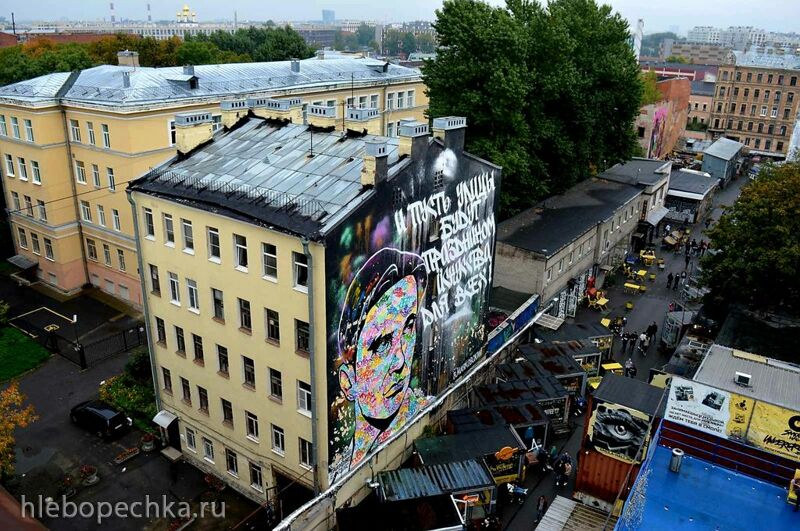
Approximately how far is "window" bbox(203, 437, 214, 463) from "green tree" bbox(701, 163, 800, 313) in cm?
2984

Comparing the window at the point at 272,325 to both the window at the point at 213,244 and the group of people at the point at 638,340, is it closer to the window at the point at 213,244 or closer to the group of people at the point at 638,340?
the window at the point at 213,244

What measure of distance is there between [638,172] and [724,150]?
3120 cm

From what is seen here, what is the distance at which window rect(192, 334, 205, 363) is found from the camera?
27781 mm

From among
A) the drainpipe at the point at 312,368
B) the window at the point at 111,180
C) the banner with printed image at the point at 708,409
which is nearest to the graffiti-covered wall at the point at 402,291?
the drainpipe at the point at 312,368

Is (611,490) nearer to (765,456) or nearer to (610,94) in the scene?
(765,456)

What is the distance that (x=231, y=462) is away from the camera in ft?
94.2

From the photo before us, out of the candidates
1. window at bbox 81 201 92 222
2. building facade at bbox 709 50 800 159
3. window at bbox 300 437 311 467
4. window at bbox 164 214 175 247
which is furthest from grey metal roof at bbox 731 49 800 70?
window at bbox 300 437 311 467

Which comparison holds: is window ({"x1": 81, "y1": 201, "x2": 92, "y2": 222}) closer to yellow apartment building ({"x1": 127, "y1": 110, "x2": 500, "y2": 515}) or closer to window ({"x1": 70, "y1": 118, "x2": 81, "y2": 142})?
window ({"x1": 70, "y1": 118, "x2": 81, "y2": 142})

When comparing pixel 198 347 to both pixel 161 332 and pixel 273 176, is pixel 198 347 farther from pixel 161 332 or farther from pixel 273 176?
pixel 273 176

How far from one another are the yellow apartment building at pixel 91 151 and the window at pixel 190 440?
18.5 m

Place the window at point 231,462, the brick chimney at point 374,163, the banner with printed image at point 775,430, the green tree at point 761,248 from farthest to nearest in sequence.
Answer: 1. the green tree at point 761,248
2. the window at point 231,462
3. the brick chimney at point 374,163
4. the banner with printed image at point 775,430

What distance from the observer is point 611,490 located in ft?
88.7

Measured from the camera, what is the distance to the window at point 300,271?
2245 centimetres

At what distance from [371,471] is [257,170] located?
13943mm
